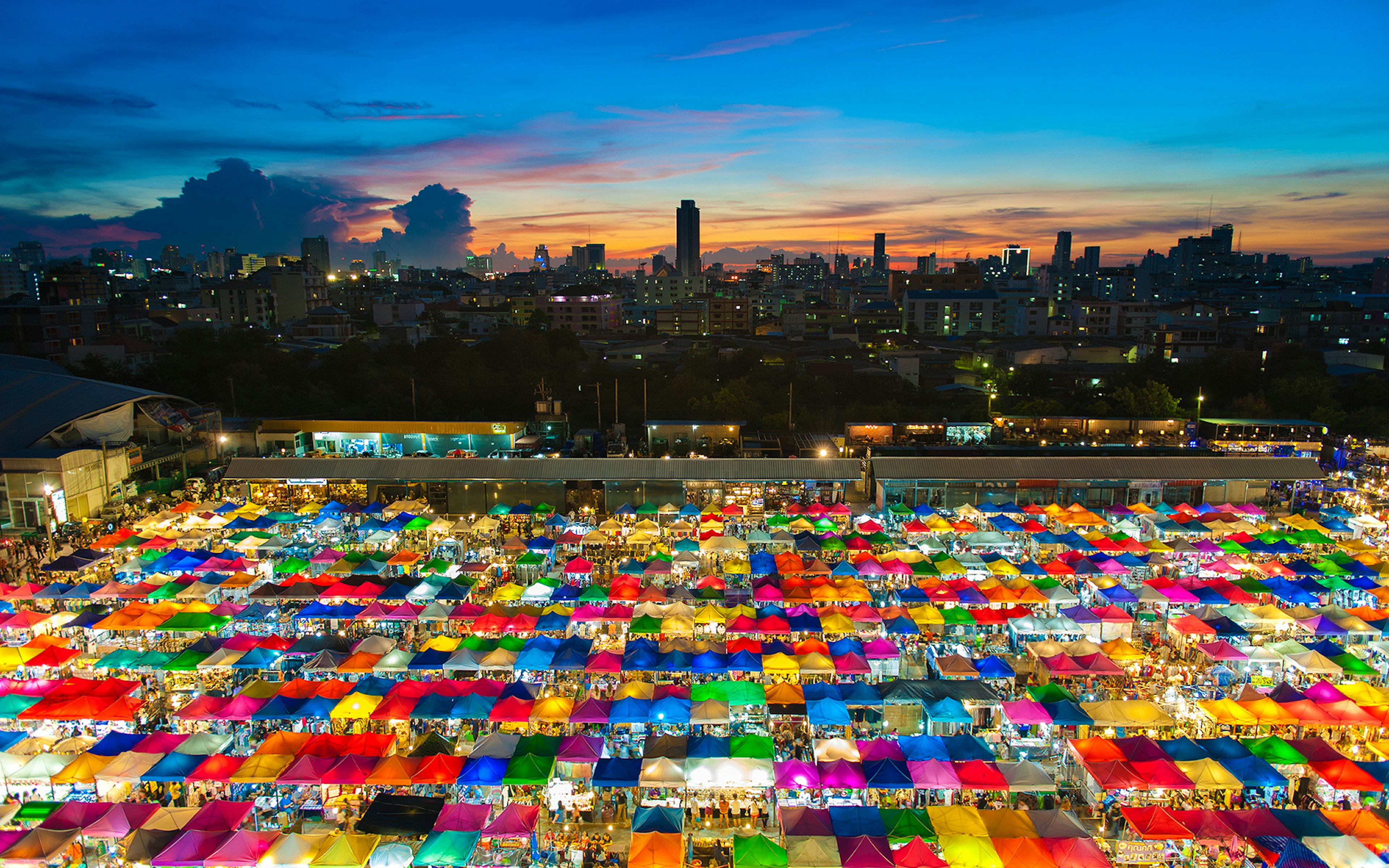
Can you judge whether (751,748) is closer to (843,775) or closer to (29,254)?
(843,775)

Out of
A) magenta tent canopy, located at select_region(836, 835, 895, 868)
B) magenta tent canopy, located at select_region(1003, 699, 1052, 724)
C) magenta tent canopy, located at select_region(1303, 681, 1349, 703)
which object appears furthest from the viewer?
magenta tent canopy, located at select_region(1303, 681, 1349, 703)

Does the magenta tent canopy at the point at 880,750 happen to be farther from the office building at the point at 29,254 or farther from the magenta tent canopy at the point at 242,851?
the office building at the point at 29,254

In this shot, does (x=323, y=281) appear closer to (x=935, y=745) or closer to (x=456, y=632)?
(x=456, y=632)

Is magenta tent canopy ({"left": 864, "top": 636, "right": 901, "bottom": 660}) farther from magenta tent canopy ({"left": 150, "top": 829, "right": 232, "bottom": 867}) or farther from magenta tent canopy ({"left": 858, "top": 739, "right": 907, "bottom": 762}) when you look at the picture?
magenta tent canopy ({"left": 150, "top": 829, "right": 232, "bottom": 867})

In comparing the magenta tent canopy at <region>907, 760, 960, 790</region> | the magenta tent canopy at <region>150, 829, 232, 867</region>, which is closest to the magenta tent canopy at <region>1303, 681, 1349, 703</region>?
the magenta tent canopy at <region>907, 760, 960, 790</region>

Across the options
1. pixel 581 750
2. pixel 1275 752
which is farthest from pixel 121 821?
pixel 1275 752

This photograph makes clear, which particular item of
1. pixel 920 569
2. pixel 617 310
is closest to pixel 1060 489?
pixel 920 569
